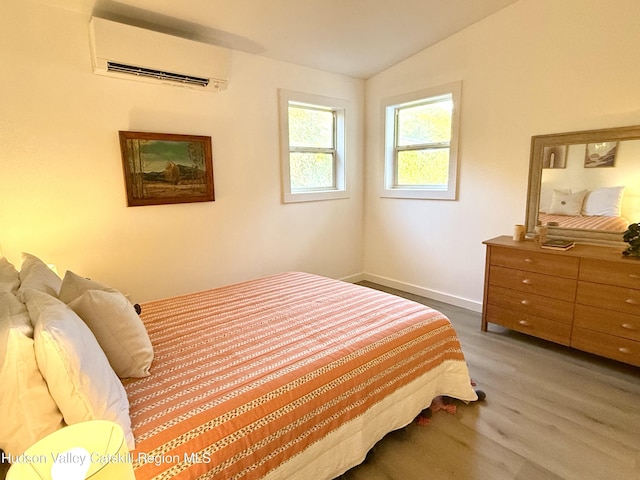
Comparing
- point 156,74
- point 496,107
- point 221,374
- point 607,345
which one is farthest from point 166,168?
point 607,345

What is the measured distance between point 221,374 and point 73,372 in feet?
1.85

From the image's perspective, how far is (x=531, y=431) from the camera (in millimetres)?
1868

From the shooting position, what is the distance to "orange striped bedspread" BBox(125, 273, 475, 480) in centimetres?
118

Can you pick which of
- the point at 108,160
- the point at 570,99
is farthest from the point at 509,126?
the point at 108,160

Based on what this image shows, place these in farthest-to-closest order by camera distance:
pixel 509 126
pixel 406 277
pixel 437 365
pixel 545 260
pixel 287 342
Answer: pixel 406 277 < pixel 509 126 < pixel 545 260 < pixel 437 365 < pixel 287 342

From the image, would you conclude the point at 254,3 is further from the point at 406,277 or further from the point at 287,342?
the point at 406,277

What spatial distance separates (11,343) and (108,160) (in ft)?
6.25

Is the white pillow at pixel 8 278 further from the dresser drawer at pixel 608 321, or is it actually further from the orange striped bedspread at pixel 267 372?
the dresser drawer at pixel 608 321

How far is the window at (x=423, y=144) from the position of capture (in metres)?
3.46

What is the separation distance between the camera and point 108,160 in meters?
2.54

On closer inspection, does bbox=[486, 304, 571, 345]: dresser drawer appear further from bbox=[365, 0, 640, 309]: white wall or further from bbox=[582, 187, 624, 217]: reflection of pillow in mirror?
bbox=[582, 187, 624, 217]: reflection of pillow in mirror

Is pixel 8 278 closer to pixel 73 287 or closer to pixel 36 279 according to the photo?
pixel 36 279

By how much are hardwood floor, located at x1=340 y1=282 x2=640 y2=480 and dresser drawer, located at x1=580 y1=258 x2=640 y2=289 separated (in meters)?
0.64

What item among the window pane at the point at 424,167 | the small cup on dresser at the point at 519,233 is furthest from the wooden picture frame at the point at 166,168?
the small cup on dresser at the point at 519,233
